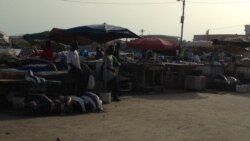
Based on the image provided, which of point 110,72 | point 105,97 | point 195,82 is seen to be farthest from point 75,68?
point 195,82

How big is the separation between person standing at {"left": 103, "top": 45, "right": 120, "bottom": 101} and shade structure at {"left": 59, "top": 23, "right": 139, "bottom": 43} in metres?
0.50

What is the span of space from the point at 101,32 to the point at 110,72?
1574mm

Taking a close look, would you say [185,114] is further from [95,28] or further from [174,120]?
[95,28]

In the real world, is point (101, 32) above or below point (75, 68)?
above

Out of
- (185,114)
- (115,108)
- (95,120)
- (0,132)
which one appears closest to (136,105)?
(115,108)

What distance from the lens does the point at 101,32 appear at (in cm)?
1492

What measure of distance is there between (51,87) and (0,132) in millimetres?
4791

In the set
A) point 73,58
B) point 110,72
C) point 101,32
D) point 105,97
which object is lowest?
point 105,97

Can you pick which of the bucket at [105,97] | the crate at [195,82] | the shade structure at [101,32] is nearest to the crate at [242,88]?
the crate at [195,82]

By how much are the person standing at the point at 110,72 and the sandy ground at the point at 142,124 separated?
1.88ft

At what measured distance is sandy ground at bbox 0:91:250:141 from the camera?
9.80 metres

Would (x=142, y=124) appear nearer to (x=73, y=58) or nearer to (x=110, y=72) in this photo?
(x=73, y=58)

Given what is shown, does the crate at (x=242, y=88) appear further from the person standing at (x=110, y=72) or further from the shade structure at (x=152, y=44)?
the person standing at (x=110, y=72)

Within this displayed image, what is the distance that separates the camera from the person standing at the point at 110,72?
1573 centimetres
